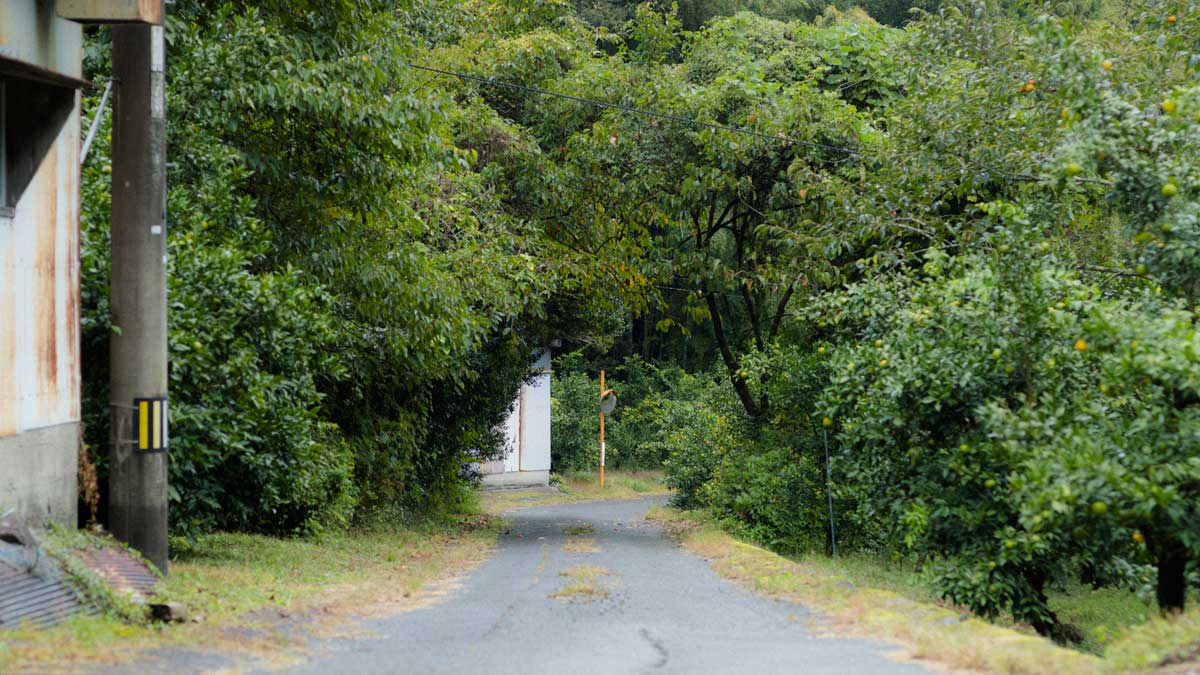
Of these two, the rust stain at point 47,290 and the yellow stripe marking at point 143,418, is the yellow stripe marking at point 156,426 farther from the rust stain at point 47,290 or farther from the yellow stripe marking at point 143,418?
the rust stain at point 47,290

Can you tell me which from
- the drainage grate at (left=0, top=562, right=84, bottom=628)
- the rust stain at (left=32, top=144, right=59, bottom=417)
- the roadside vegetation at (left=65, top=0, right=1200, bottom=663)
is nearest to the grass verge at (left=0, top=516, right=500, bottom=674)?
the drainage grate at (left=0, top=562, right=84, bottom=628)

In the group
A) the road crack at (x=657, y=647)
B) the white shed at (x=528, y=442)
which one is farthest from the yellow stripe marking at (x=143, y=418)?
the white shed at (x=528, y=442)

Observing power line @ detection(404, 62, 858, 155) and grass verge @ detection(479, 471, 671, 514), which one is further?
grass verge @ detection(479, 471, 671, 514)

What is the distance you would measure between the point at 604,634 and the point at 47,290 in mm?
5678

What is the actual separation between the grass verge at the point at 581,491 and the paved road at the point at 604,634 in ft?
65.6

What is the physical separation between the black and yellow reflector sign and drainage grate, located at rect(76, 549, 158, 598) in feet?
3.10

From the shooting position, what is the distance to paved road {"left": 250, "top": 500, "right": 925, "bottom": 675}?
7.89 metres

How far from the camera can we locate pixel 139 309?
35.4 ft

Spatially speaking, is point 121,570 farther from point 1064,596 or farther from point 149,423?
point 1064,596

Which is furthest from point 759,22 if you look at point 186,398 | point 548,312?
point 186,398

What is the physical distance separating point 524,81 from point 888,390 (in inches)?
596

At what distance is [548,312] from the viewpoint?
2778 centimetres

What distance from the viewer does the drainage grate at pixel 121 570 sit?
376 inches

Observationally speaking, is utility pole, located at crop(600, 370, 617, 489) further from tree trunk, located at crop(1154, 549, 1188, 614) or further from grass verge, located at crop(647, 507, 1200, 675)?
tree trunk, located at crop(1154, 549, 1188, 614)
